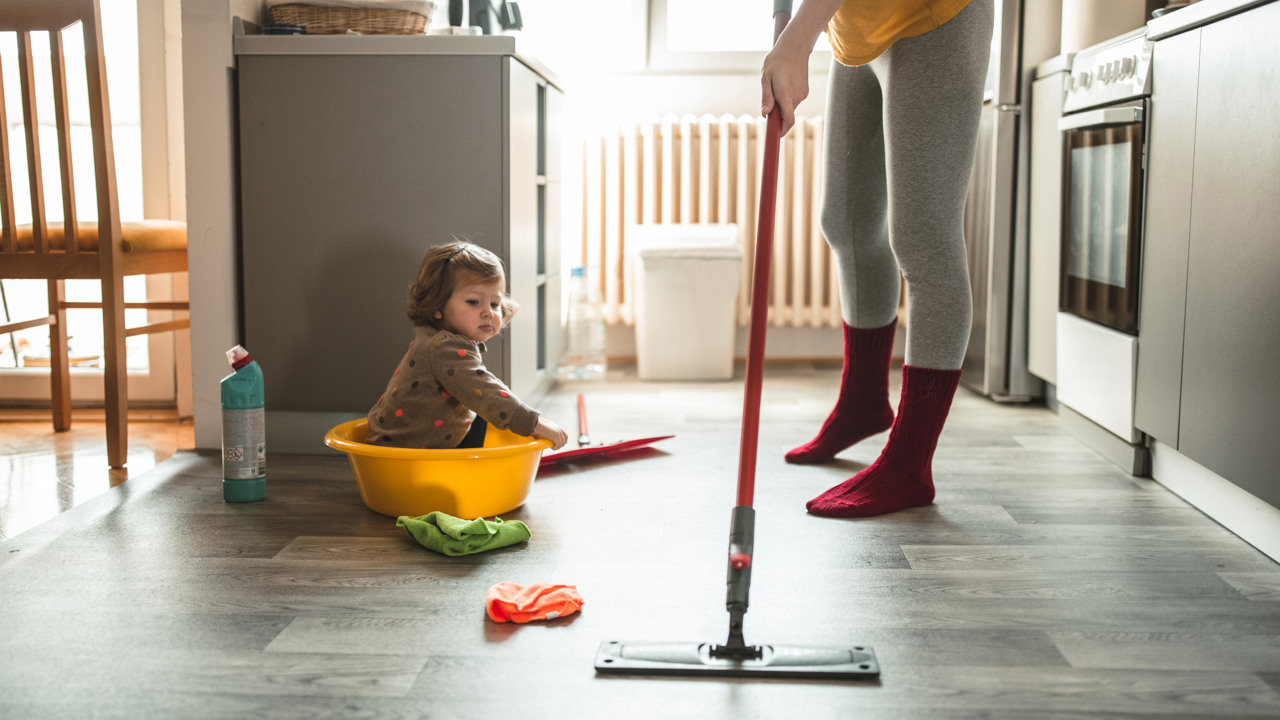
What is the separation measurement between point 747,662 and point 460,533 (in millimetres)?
519

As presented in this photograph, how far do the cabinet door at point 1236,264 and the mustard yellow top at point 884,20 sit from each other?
1.32 feet

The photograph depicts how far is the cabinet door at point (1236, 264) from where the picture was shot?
1449 mm

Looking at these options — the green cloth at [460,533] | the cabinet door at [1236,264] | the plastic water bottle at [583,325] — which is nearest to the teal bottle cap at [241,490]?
the green cloth at [460,533]

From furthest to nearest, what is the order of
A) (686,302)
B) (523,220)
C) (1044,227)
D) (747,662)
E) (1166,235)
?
(686,302) < (1044,227) < (523,220) < (1166,235) < (747,662)

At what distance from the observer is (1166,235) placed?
182 cm

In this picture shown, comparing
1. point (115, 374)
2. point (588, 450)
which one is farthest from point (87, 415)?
point (588, 450)

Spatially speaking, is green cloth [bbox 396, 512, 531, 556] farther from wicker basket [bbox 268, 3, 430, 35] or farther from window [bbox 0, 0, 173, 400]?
window [bbox 0, 0, 173, 400]

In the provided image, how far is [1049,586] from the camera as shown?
1.37 meters

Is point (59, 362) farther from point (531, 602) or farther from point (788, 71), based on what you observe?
point (788, 71)

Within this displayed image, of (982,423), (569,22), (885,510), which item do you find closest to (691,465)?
(885,510)

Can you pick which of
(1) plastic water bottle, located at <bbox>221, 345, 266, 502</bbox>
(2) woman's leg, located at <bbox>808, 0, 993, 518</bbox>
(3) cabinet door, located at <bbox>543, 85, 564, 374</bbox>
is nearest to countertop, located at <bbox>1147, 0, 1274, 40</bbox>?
→ (2) woman's leg, located at <bbox>808, 0, 993, 518</bbox>

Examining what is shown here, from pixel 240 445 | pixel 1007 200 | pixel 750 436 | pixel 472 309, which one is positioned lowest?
pixel 240 445

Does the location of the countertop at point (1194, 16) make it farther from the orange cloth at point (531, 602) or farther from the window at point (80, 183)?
the window at point (80, 183)

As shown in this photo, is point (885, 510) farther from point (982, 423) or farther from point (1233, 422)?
point (982, 423)
